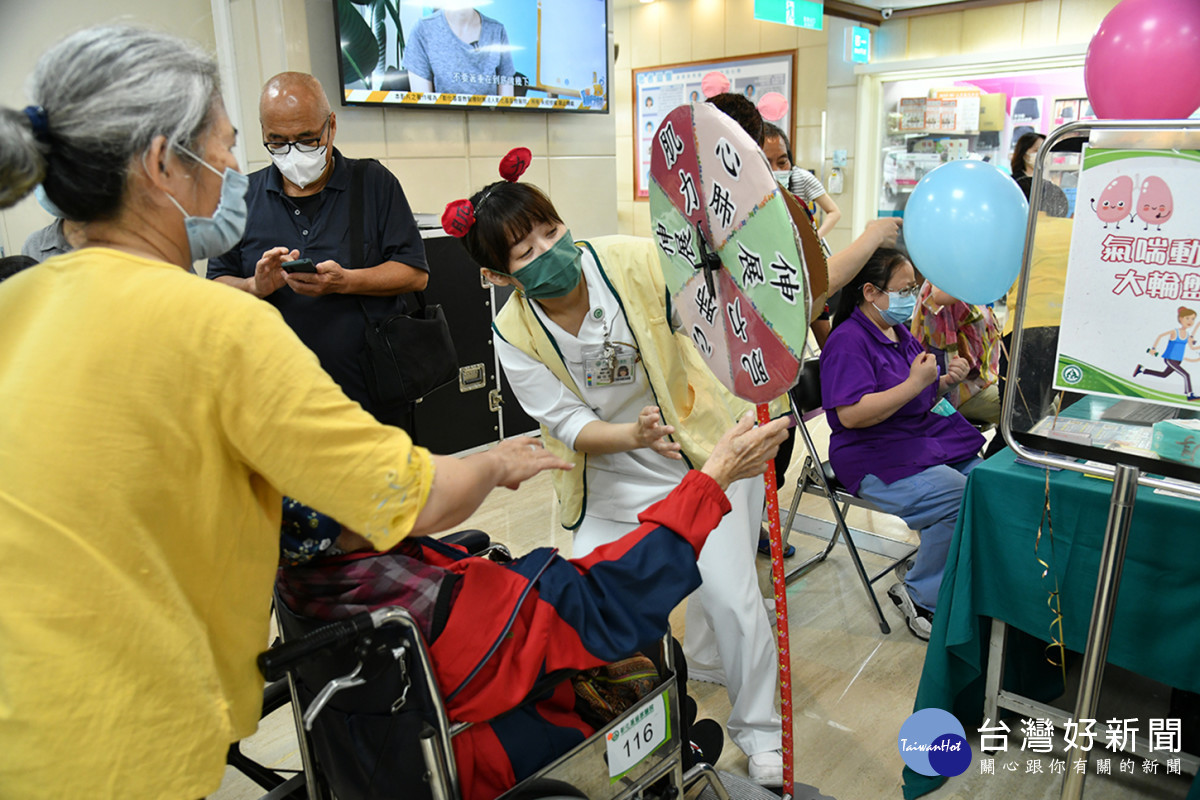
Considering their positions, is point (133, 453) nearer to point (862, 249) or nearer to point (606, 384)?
point (606, 384)

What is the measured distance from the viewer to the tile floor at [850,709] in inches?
79.0

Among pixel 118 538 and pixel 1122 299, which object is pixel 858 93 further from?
pixel 118 538

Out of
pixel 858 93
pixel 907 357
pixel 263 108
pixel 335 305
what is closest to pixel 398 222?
pixel 335 305

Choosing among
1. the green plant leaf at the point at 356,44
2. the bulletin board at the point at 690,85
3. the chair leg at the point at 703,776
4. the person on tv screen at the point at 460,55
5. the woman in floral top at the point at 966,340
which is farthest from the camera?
the bulletin board at the point at 690,85

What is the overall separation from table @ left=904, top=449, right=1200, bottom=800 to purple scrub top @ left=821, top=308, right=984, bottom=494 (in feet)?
1.76

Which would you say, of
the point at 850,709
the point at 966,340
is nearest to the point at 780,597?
the point at 850,709

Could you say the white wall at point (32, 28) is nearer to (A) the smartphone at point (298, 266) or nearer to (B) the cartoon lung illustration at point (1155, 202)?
(A) the smartphone at point (298, 266)

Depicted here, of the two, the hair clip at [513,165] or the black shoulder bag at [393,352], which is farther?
the black shoulder bag at [393,352]

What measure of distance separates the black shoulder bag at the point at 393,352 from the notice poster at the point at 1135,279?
1775 mm

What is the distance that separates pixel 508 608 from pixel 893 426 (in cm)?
177

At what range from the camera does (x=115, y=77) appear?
947 mm

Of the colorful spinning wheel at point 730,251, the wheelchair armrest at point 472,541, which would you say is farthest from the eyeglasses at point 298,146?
the wheelchair armrest at point 472,541

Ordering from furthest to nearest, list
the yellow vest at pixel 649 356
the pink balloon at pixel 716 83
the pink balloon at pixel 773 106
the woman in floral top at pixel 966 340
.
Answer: the pink balloon at pixel 716 83
the pink balloon at pixel 773 106
the woman in floral top at pixel 966 340
the yellow vest at pixel 649 356

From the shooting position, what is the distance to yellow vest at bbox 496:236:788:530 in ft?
6.44
